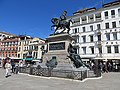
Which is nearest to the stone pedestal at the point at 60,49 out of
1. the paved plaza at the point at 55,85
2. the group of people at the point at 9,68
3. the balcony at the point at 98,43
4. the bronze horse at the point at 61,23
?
the bronze horse at the point at 61,23

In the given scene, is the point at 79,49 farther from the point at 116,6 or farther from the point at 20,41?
the point at 20,41

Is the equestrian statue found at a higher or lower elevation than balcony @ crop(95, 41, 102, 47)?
higher

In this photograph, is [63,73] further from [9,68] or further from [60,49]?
[9,68]

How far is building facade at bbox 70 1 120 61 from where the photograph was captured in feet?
123

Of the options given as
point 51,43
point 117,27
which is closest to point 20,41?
point 117,27

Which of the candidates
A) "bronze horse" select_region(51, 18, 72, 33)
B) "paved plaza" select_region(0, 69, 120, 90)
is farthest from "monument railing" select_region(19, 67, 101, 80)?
"bronze horse" select_region(51, 18, 72, 33)

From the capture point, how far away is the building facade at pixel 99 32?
3745 centimetres

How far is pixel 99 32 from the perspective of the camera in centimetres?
3975

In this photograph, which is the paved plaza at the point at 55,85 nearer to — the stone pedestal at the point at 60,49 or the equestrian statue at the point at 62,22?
the stone pedestal at the point at 60,49

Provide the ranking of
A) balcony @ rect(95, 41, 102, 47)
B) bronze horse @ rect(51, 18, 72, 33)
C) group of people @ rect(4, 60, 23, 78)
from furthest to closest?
balcony @ rect(95, 41, 102, 47) → bronze horse @ rect(51, 18, 72, 33) → group of people @ rect(4, 60, 23, 78)

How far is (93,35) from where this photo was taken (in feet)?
135

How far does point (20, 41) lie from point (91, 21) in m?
34.7

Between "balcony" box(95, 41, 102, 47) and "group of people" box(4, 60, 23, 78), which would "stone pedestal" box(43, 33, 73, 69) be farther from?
"balcony" box(95, 41, 102, 47)

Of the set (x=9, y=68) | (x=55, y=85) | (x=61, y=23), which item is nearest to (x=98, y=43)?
(x=61, y=23)
